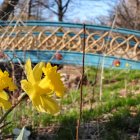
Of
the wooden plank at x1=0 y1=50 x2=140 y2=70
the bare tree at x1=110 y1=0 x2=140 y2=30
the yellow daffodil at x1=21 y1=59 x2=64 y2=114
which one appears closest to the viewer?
the yellow daffodil at x1=21 y1=59 x2=64 y2=114

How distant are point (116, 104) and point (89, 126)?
1.56m

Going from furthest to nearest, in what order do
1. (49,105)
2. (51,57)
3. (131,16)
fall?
(131,16)
(51,57)
(49,105)

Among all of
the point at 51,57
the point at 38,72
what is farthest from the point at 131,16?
the point at 38,72

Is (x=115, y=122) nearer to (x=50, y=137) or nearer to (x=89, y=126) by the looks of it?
(x=89, y=126)

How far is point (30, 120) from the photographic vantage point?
343 cm

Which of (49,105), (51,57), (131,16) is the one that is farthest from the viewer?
(131,16)

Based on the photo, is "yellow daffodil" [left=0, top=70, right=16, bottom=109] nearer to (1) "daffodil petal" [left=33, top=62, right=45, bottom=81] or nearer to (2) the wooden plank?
(1) "daffodil petal" [left=33, top=62, right=45, bottom=81]

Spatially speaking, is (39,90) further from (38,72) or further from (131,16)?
(131,16)

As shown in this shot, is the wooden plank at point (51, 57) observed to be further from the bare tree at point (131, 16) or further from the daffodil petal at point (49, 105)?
the bare tree at point (131, 16)

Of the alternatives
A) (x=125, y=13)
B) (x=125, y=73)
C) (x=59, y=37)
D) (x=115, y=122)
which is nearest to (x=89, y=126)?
(x=115, y=122)

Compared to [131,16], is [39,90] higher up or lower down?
lower down

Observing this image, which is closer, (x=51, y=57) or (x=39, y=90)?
(x=39, y=90)

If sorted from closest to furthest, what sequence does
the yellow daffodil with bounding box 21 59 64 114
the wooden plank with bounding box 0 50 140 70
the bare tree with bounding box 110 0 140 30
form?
the yellow daffodil with bounding box 21 59 64 114 → the wooden plank with bounding box 0 50 140 70 → the bare tree with bounding box 110 0 140 30

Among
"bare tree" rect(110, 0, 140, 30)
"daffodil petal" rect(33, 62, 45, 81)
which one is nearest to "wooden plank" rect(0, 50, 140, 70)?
"daffodil petal" rect(33, 62, 45, 81)
